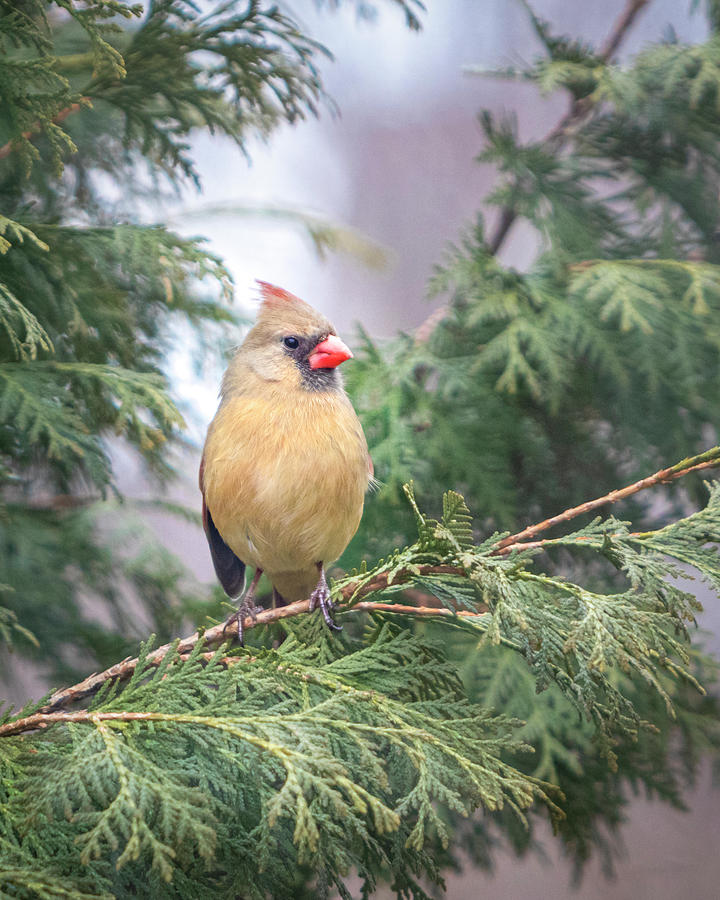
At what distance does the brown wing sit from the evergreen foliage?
0.11 meters

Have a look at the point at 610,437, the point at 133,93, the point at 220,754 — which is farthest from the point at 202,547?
the point at 220,754

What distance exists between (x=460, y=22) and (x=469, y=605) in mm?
3575

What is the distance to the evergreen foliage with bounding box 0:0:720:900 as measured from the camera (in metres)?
0.91

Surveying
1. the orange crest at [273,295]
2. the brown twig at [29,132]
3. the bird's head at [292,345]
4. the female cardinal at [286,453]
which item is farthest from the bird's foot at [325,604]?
the brown twig at [29,132]

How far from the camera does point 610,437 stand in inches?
72.8

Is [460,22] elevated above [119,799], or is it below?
above

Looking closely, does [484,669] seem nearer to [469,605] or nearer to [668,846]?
[469,605]

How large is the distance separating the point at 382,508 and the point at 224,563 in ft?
1.09

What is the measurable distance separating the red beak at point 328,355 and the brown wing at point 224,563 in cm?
35

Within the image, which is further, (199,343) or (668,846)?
(668,846)

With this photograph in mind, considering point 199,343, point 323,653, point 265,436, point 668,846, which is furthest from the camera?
point 668,846

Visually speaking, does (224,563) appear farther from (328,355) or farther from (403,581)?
(403,581)

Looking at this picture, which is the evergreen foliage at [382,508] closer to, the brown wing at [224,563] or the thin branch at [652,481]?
the thin branch at [652,481]

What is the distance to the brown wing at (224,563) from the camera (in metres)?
1.58
